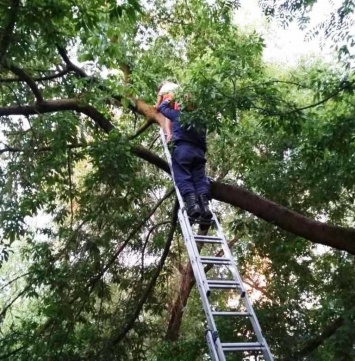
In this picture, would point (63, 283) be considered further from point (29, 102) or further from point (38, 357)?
point (29, 102)

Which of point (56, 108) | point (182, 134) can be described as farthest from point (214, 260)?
point (56, 108)

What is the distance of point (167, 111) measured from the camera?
174 inches

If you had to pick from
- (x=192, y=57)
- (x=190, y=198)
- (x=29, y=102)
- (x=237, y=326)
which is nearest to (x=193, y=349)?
(x=237, y=326)

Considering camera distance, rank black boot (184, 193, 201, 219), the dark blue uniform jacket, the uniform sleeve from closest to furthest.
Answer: black boot (184, 193, 201, 219), the dark blue uniform jacket, the uniform sleeve

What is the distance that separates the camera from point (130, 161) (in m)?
4.41

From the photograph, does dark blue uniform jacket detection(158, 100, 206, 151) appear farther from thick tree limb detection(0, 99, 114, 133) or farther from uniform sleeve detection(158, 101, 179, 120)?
thick tree limb detection(0, 99, 114, 133)

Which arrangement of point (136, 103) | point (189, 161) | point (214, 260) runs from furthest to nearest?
point (136, 103)
point (189, 161)
point (214, 260)

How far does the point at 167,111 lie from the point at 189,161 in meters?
0.59

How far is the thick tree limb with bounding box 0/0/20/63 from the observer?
2.57 metres

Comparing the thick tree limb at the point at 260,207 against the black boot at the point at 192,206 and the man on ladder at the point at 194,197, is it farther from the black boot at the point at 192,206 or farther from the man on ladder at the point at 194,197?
the black boot at the point at 192,206

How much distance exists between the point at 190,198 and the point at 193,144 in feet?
1.89

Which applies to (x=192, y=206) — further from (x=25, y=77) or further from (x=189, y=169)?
(x=25, y=77)

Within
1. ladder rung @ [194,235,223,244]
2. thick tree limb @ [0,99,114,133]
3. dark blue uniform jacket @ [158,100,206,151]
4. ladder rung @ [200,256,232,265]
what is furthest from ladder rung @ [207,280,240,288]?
thick tree limb @ [0,99,114,133]

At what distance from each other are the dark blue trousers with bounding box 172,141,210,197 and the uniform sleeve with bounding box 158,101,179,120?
0.92 ft
